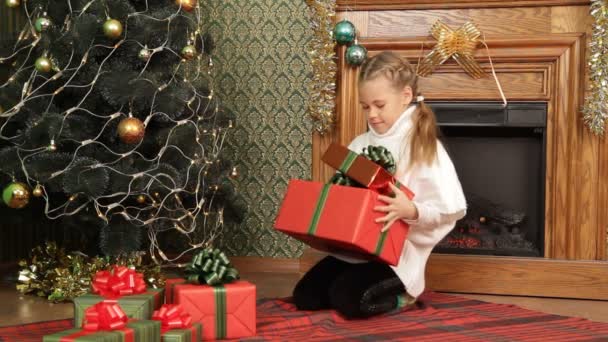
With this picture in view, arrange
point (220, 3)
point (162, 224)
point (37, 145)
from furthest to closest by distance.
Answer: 1. point (220, 3)
2. point (162, 224)
3. point (37, 145)

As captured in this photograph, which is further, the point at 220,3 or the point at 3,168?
the point at 220,3

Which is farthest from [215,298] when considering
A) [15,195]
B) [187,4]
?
[187,4]

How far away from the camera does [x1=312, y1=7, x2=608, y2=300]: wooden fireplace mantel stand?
273 cm

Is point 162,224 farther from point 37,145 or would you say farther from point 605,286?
point 605,286

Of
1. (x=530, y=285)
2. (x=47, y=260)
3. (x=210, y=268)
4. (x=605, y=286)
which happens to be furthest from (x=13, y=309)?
(x=605, y=286)

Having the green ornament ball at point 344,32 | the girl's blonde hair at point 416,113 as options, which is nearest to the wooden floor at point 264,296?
the girl's blonde hair at point 416,113

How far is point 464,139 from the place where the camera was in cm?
305

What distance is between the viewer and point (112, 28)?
240 centimetres

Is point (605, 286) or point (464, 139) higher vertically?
point (464, 139)

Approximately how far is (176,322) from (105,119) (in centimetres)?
108

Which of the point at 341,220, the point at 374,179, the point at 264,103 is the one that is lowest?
the point at 341,220

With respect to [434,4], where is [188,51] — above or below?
below

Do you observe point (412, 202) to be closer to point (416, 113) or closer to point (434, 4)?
point (416, 113)

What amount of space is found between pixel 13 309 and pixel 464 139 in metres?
1.87
